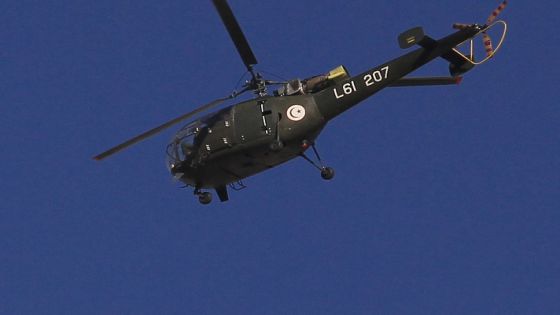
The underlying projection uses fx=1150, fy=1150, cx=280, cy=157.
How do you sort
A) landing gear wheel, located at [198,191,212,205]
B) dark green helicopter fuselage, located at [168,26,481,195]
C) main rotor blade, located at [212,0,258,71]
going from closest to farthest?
main rotor blade, located at [212,0,258,71] < dark green helicopter fuselage, located at [168,26,481,195] < landing gear wheel, located at [198,191,212,205]

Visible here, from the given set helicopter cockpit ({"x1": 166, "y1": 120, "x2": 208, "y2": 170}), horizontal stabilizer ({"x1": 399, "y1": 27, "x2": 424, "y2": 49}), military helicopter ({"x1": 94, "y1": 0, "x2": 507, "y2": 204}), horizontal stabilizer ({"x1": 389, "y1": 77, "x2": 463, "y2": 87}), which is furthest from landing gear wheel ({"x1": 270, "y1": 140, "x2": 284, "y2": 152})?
horizontal stabilizer ({"x1": 389, "y1": 77, "x2": 463, "y2": 87})

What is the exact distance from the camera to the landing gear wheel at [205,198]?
141 ft

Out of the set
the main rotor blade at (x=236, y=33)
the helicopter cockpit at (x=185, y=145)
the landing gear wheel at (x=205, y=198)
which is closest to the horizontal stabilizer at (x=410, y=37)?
the main rotor blade at (x=236, y=33)

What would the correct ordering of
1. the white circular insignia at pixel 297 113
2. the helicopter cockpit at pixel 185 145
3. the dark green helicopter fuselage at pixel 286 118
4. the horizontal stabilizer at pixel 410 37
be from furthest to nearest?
the helicopter cockpit at pixel 185 145 → the white circular insignia at pixel 297 113 → the dark green helicopter fuselage at pixel 286 118 → the horizontal stabilizer at pixel 410 37

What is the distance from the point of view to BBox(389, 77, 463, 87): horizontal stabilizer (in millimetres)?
42500

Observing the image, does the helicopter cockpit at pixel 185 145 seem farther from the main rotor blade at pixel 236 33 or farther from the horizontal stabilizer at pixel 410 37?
the horizontal stabilizer at pixel 410 37

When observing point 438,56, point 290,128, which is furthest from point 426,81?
point 290,128

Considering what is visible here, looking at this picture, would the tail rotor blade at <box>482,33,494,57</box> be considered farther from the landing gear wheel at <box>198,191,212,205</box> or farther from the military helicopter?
the landing gear wheel at <box>198,191,212,205</box>

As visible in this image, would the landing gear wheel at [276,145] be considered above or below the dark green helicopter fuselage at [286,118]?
below

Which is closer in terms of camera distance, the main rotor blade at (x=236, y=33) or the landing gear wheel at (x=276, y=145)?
the main rotor blade at (x=236, y=33)

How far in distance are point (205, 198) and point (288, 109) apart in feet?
17.7

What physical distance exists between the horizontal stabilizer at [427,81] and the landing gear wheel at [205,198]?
7988 mm

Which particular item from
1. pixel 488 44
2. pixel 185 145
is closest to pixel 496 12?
pixel 488 44

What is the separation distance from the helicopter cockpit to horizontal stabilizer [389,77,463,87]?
738 cm
